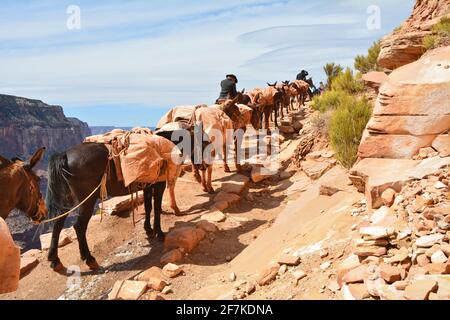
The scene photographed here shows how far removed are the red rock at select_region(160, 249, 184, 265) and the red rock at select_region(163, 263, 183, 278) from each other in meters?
0.25

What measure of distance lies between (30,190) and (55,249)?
167 cm

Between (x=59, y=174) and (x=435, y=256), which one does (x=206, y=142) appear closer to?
(x=59, y=174)

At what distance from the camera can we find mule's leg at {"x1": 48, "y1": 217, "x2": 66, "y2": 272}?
6469mm

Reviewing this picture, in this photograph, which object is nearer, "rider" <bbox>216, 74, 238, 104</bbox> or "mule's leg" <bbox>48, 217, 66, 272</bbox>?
"mule's leg" <bbox>48, 217, 66, 272</bbox>

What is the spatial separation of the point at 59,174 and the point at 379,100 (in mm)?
5511

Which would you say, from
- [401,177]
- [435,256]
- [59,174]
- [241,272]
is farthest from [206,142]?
[435,256]

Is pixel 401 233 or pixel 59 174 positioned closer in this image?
pixel 401 233

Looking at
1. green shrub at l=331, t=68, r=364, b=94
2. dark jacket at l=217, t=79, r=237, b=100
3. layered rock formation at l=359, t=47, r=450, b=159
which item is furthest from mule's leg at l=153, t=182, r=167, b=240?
green shrub at l=331, t=68, r=364, b=94

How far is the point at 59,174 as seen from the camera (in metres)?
6.32

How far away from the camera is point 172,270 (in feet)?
19.8

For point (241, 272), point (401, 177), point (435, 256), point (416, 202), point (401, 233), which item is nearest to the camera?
point (435, 256)

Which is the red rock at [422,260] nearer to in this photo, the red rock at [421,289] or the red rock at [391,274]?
the red rock at [391,274]

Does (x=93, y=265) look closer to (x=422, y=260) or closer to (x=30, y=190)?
(x=30, y=190)

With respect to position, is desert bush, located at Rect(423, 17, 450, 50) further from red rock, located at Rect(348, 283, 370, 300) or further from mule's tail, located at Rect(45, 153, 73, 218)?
mule's tail, located at Rect(45, 153, 73, 218)
